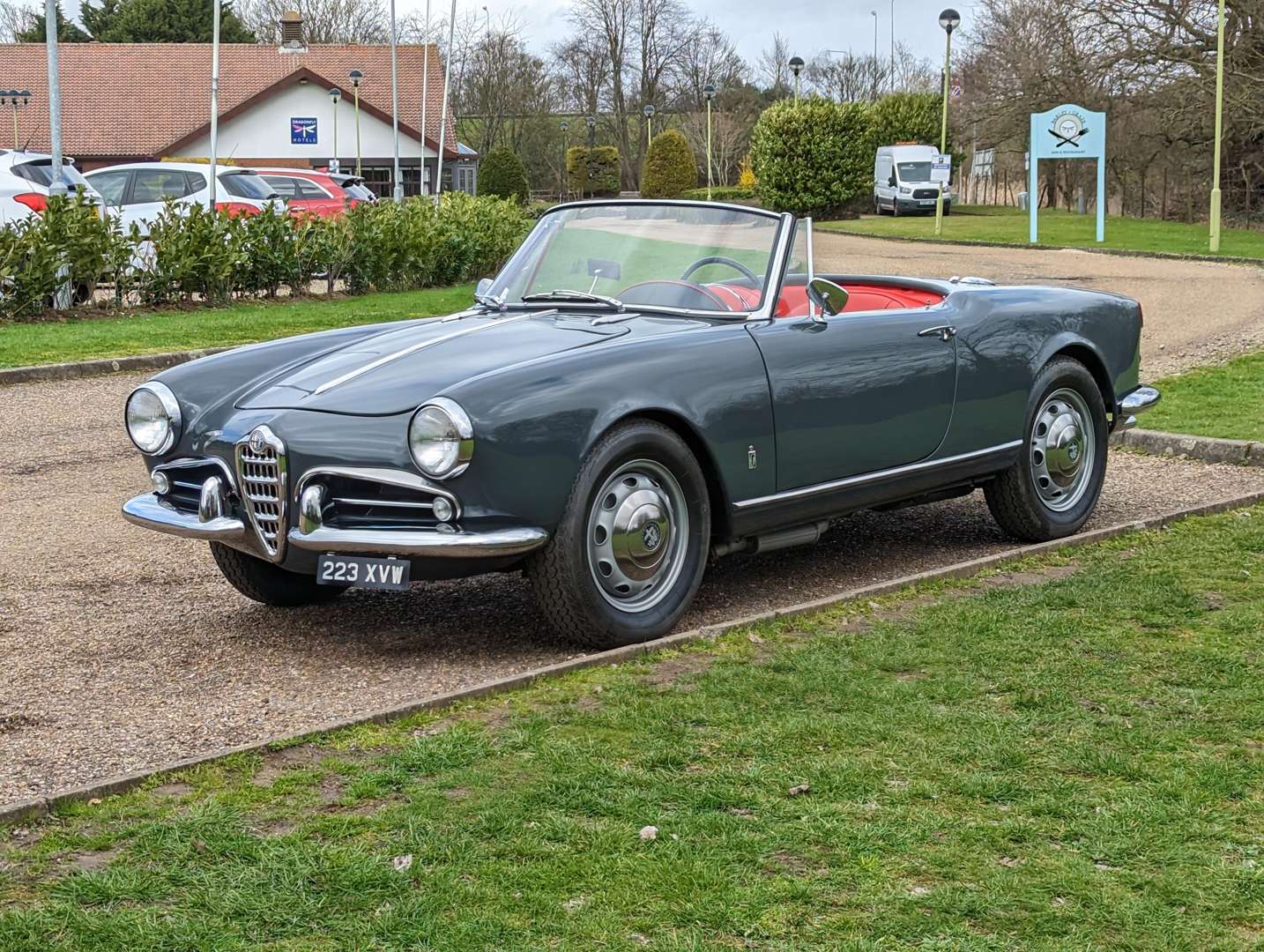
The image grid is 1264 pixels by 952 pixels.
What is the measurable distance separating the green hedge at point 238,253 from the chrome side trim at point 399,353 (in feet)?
36.6

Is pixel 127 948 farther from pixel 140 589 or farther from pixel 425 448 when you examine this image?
pixel 140 589

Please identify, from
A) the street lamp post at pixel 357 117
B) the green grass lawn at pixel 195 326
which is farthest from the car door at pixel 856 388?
the street lamp post at pixel 357 117

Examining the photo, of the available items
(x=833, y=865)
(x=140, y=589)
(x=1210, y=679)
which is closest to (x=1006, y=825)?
(x=833, y=865)

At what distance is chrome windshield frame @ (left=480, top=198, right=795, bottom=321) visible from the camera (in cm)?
610

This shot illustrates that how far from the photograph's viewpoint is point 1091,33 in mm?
40812

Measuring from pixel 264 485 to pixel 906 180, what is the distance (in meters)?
46.3

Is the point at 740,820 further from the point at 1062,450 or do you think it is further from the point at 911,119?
the point at 911,119

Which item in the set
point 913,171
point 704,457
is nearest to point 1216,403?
point 704,457

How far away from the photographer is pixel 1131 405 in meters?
7.54

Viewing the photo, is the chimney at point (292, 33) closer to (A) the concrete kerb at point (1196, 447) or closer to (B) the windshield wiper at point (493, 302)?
(A) the concrete kerb at point (1196, 447)

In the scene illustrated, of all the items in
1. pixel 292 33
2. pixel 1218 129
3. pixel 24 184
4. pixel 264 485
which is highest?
pixel 292 33

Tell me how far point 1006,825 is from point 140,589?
401 centimetres

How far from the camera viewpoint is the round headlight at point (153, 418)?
5.80 metres

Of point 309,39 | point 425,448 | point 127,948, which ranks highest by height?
point 309,39
